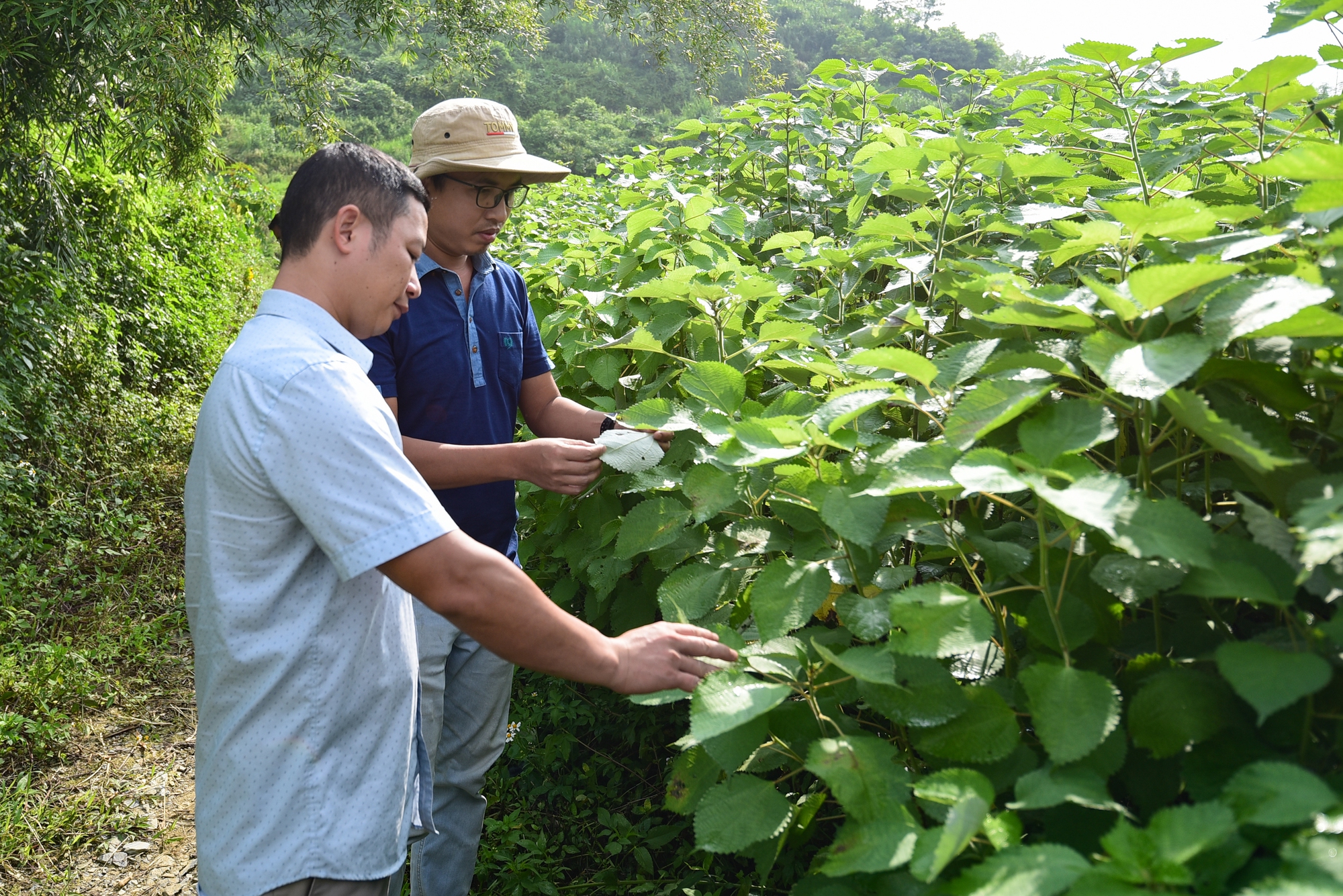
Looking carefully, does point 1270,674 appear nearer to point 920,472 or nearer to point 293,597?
point 920,472

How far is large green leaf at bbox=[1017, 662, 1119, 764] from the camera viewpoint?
0.80 meters

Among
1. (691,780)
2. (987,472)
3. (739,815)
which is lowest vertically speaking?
(691,780)

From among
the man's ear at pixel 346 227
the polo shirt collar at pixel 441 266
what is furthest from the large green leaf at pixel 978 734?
the polo shirt collar at pixel 441 266

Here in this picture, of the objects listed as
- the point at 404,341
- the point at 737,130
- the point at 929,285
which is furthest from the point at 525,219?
the point at 929,285

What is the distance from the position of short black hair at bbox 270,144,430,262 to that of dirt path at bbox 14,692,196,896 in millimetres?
2366

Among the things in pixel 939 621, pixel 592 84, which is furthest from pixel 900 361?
pixel 592 84

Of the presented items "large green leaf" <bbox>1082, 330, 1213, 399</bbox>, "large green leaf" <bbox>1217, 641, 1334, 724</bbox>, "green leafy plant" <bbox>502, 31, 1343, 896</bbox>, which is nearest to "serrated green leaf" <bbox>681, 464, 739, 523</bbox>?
"green leafy plant" <bbox>502, 31, 1343, 896</bbox>

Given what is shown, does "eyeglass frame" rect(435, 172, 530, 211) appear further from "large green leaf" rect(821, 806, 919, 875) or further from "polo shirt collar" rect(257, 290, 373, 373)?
"large green leaf" rect(821, 806, 919, 875)

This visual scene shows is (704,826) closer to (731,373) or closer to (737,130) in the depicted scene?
(731,373)

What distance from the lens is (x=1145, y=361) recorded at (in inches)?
33.3

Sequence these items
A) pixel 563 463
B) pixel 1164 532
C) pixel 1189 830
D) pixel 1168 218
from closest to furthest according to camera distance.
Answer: pixel 1189 830 < pixel 1164 532 < pixel 1168 218 < pixel 563 463

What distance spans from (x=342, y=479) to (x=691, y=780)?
0.64 meters

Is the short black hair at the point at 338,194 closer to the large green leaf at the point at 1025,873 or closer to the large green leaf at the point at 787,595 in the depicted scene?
the large green leaf at the point at 787,595

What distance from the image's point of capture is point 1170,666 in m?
0.90
